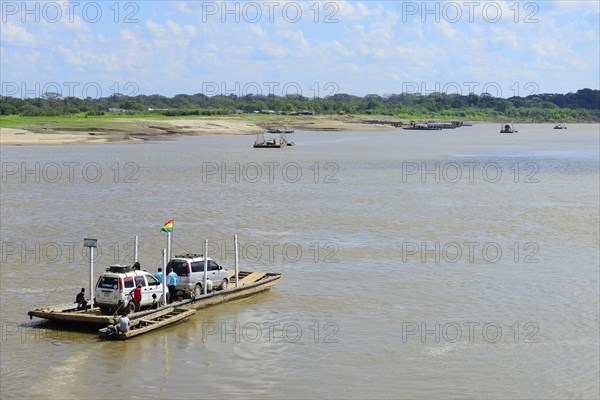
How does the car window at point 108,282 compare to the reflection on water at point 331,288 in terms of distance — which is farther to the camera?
the car window at point 108,282

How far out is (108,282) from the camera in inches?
904

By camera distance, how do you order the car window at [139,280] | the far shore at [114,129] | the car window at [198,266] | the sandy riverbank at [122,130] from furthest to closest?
the far shore at [114,129]
the sandy riverbank at [122,130]
the car window at [198,266]
the car window at [139,280]

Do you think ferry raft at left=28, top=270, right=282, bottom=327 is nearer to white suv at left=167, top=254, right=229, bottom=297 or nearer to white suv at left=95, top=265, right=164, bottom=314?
white suv at left=95, top=265, right=164, bottom=314

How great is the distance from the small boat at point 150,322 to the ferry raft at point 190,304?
0.41 ft

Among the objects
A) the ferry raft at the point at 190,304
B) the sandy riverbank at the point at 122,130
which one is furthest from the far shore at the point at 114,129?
Result: the ferry raft at the point at 190,304

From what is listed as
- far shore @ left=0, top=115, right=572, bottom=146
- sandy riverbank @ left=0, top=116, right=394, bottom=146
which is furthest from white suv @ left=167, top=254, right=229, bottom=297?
sandy riverbank @ left=0, top=116, right=394, bottom=146

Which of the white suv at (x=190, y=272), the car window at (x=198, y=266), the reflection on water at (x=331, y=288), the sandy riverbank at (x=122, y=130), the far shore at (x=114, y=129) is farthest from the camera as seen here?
the far shore at (x=114, y=129)

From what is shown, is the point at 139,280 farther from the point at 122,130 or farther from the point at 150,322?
the point at 122,130

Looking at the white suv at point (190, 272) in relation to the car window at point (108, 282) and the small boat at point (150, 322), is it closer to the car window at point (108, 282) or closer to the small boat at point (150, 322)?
the small boat at point (150, 322)

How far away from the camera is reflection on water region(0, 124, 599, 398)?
1994cm

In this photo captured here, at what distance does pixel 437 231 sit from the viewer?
41219 millimetres

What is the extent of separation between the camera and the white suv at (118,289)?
22.8 m

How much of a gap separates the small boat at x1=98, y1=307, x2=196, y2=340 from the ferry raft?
0.41 ft

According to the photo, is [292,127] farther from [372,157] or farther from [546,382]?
[546,382]
